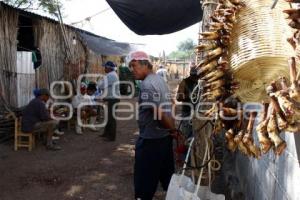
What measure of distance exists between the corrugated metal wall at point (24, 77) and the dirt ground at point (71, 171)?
4.44 feet

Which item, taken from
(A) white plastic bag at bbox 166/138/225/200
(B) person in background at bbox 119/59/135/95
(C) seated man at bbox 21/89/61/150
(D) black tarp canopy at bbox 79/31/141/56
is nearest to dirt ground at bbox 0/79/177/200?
(C) seated man at bbox 21/89/61/150

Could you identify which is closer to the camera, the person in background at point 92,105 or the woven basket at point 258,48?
the woven basket at point 258,48

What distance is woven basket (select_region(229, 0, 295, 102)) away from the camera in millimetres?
1165

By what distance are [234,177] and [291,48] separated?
14.4 feet

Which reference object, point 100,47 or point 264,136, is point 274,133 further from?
point 100,47

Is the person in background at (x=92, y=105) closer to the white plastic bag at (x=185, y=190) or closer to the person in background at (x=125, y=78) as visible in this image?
the white plastic bag at (x=185, y=190)

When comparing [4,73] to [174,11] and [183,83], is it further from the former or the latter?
[174,11]

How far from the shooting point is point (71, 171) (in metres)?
6.47

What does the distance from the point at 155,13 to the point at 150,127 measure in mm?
1299

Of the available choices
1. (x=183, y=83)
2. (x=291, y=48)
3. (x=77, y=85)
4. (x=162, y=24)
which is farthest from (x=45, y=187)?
(x=77, y=85)

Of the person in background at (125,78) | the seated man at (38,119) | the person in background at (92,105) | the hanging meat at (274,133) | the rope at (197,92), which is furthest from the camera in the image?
the person in background at (125,78)

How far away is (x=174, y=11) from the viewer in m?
3.31

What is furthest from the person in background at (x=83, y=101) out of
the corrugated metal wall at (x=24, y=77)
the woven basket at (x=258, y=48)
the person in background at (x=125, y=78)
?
the person in background at (x=125, y=78)

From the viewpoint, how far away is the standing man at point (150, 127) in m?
3.91
